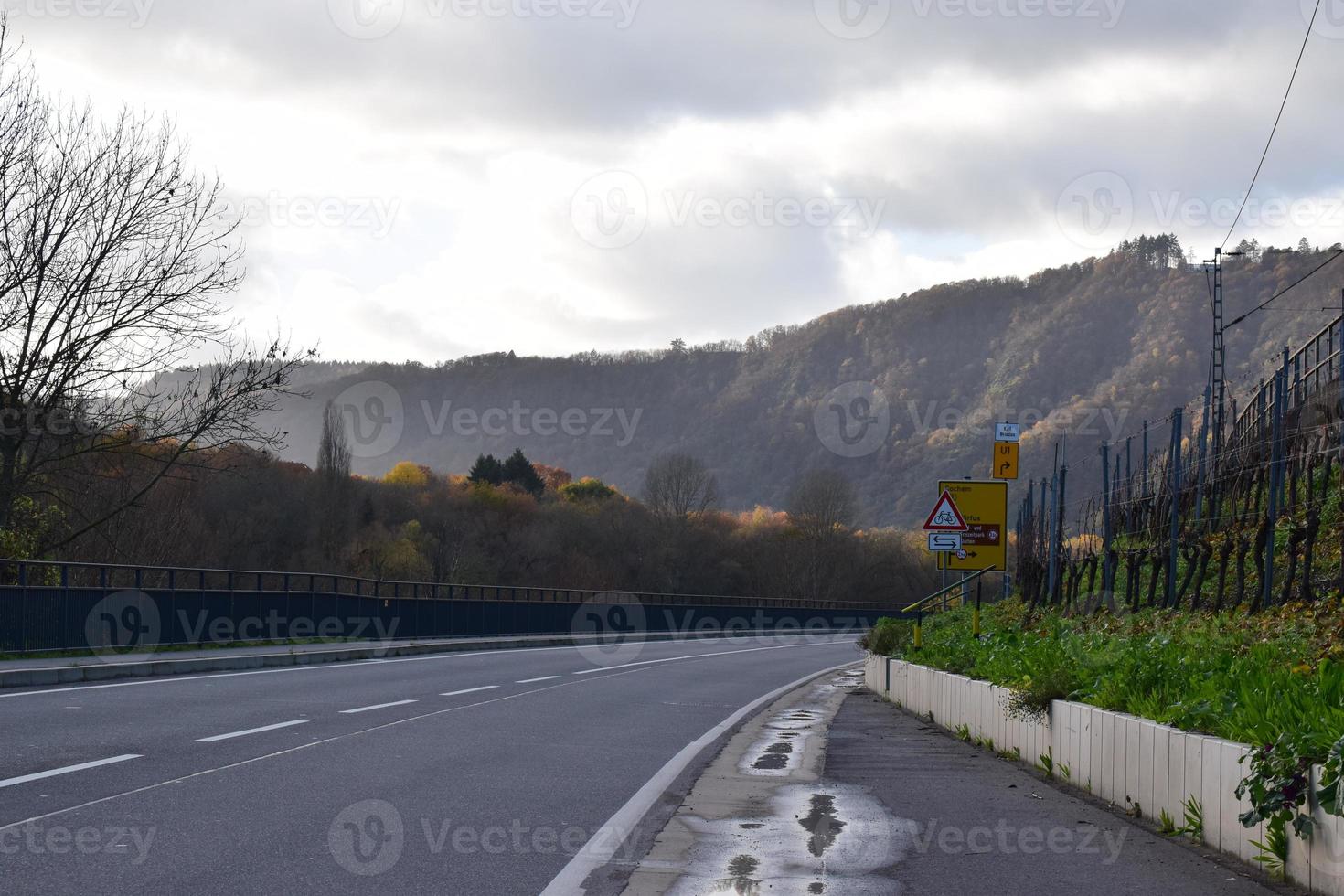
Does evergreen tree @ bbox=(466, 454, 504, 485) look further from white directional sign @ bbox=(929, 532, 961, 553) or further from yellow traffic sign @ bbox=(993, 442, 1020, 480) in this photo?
white directional sign @ bbox=(929, 532, 961, 553)

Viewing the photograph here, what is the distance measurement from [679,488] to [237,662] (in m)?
99.8

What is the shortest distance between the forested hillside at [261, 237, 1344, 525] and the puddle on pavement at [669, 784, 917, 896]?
85885 millimetres

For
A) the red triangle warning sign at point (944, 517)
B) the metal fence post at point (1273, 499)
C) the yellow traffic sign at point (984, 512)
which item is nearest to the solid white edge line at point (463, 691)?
the red triangle warning sign at point (944, 517)

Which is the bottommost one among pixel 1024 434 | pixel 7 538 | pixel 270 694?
pixel 270 694

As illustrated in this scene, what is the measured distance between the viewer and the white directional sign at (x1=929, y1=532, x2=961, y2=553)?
1989 cm

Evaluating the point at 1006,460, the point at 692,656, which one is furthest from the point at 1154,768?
the point at 692,656

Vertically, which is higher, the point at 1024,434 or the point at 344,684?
the point at 1024,434

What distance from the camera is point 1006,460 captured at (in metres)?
30.1

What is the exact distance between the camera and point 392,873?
633 centimetres

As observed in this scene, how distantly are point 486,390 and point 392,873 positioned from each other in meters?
137

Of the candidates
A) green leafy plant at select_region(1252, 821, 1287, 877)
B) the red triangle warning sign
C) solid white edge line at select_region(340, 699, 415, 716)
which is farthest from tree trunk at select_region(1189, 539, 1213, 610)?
green leafy plant at select_region(1252, 821, 1287, 877)

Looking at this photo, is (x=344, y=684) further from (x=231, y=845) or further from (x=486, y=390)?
(x=486, y=390)

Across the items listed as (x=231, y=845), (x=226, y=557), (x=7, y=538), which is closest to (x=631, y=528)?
(x=226, y=557)

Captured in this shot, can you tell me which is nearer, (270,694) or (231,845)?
(231,845)
